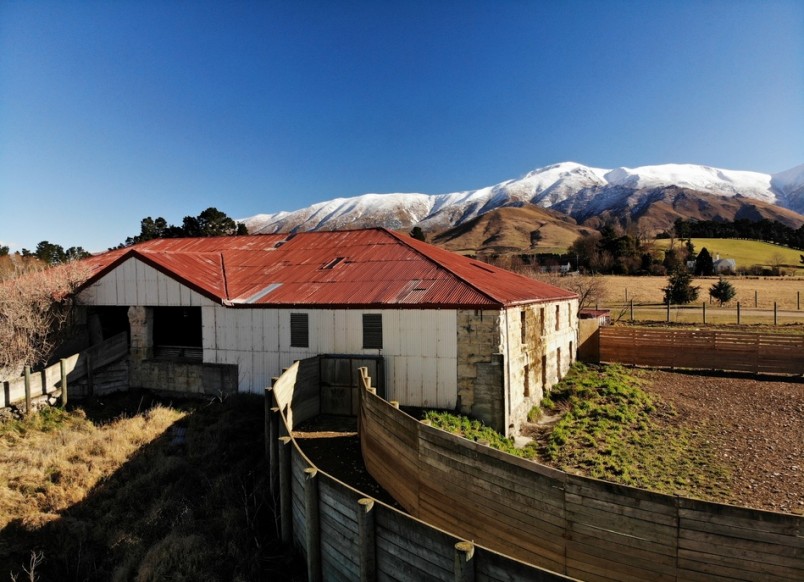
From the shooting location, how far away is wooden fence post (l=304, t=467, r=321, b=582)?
23.2 ft

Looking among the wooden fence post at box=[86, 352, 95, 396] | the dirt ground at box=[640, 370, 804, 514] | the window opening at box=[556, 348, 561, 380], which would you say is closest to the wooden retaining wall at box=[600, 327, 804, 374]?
the dirt ground at box=[640, 370, 804, 514]

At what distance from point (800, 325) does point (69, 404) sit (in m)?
42.5

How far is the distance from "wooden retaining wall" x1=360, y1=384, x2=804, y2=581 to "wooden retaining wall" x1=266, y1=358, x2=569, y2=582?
1.02 metres

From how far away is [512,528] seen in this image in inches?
257

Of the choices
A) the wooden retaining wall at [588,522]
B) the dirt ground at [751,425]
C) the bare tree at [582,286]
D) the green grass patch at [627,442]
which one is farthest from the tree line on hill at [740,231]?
the wooden retaining wall at [588,522]

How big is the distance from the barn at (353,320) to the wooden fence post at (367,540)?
875cm

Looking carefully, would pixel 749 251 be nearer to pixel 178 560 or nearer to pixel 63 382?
pixel 63 382

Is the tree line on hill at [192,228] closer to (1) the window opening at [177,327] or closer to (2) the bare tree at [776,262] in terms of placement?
(1) the window opening at [177,327]

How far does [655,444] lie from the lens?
14.5 meters

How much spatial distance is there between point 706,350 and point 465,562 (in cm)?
2420

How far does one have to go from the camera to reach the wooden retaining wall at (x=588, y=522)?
4996mm

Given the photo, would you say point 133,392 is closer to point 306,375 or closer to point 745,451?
point 306,375

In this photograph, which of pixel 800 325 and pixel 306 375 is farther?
pixel 800 325

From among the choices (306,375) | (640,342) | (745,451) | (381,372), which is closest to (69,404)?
(306,375)
